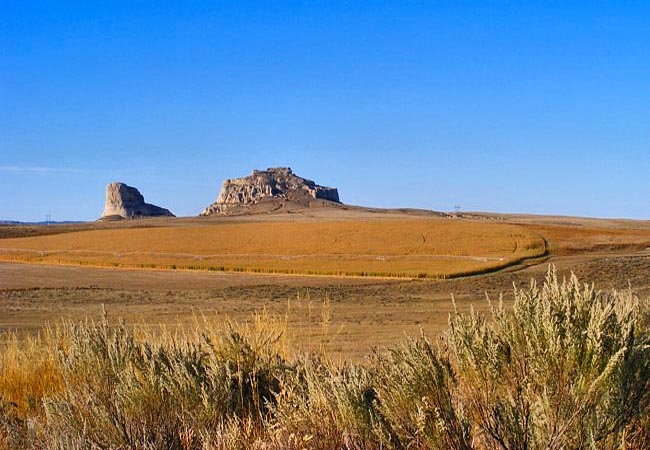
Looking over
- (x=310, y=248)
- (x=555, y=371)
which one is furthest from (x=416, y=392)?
(x=310, y=248)

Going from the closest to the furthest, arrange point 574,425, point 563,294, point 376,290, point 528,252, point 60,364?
point 574,425 → point 563,294 → point 60,364 → point 376,290 → point 528,252

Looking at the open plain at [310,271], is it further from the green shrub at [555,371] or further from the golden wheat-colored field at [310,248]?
the green shrub at [555,371]

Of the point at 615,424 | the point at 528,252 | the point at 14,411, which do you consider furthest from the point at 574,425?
the point at 528,252

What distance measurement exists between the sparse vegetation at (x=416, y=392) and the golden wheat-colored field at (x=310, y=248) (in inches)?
1660

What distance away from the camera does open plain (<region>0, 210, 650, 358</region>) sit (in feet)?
87.9

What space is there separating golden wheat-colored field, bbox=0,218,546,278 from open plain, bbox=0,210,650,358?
151mm

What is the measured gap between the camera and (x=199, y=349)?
8.02m

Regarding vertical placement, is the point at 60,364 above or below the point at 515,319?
below

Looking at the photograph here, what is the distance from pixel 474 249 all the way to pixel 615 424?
194 ft

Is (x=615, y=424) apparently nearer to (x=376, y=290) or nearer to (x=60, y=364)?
(x=60, y=364)

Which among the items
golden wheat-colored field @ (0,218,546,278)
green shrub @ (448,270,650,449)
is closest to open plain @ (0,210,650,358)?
golden wheat-colored field @ (0,218,546,278)

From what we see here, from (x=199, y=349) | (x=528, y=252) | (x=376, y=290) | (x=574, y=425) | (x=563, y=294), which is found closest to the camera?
(x=574, y=425)

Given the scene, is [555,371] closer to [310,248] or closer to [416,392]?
[416,392]

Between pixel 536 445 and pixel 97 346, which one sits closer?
pixel 536 445
